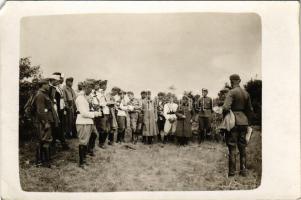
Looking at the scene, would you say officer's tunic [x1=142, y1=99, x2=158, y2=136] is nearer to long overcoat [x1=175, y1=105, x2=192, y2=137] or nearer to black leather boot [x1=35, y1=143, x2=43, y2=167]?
long overcoat [x1=175, y1=105, x2=192, y2=137]

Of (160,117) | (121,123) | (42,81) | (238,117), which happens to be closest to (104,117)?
(121,123)

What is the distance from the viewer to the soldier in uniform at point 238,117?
2.93 meters

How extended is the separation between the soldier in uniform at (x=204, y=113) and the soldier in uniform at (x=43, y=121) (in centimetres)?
111

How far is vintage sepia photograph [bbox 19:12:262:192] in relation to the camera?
292cm

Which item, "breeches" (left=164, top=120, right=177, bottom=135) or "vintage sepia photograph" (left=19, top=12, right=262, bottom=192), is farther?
"breeches" (left=164, top=120, right=177, bottom=135)

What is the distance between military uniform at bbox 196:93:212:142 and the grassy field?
0.32 feet

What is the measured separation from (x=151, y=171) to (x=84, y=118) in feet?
2.08

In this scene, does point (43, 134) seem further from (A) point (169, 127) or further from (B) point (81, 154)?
(A) point (169, 127)

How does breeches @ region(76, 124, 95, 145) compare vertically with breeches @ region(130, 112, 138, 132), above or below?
below

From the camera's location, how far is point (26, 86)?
2986mm

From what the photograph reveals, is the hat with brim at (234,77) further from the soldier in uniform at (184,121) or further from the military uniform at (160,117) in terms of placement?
the military uniform at (160,117)

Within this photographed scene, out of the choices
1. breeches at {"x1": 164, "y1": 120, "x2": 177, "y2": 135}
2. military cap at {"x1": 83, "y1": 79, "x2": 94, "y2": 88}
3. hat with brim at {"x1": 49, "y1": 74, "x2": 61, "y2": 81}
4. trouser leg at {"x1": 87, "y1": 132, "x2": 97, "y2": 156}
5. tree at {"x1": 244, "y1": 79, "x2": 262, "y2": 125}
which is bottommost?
trouser leg at {"x1": 87, "y1": 132, "x2": 97, "y2": 156}

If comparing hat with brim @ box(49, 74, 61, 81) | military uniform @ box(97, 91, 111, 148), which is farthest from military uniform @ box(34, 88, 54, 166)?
military uniform @ box(97, 91, 111, 148)

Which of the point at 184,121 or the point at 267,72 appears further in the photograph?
the point at 184,121
